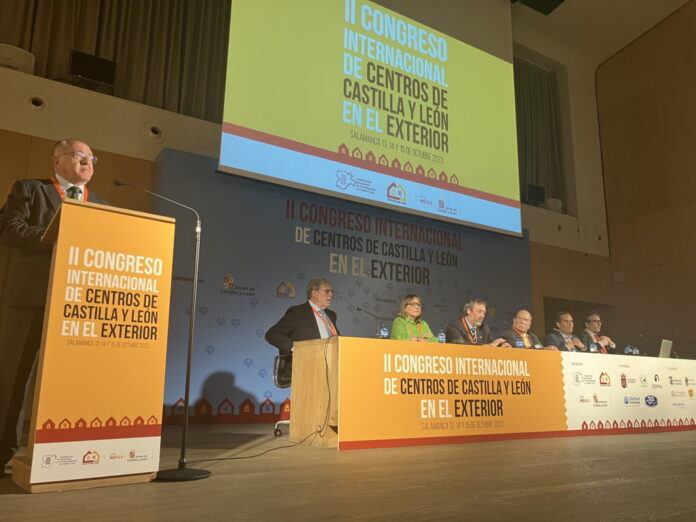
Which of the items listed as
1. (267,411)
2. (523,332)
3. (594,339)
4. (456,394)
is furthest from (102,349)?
(594,339)

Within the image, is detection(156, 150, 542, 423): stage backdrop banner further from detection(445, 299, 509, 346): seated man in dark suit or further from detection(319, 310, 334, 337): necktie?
detection(445, 299, 509, 346): seated man in dark suit

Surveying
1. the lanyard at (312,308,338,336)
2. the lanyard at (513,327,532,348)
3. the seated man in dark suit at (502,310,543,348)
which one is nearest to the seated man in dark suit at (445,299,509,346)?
the seated man in dark suit at (502,310,543,348)

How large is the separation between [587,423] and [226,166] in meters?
3.33

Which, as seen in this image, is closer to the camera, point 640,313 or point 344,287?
point 344,287

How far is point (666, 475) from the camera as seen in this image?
2.03m

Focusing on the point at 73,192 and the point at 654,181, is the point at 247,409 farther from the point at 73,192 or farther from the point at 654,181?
the point at 654,181

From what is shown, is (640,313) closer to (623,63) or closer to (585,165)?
(585,165)

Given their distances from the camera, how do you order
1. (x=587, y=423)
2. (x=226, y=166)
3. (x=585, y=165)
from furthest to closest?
→ (x=585, y=165)
(x=226, y=166)
(x=587, y=423)

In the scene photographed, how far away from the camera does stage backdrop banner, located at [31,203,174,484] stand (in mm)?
1722

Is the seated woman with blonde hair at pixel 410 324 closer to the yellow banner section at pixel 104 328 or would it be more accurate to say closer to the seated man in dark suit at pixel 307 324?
the seated man in dark suit at pixel 307 324

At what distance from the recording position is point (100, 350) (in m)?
1.83

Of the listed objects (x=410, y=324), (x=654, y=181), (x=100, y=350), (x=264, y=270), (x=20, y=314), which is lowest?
(x=100, y=350)

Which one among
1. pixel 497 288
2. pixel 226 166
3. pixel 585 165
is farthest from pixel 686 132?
pixel 226 166

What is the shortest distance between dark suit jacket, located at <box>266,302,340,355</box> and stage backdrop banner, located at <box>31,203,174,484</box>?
2314mm
